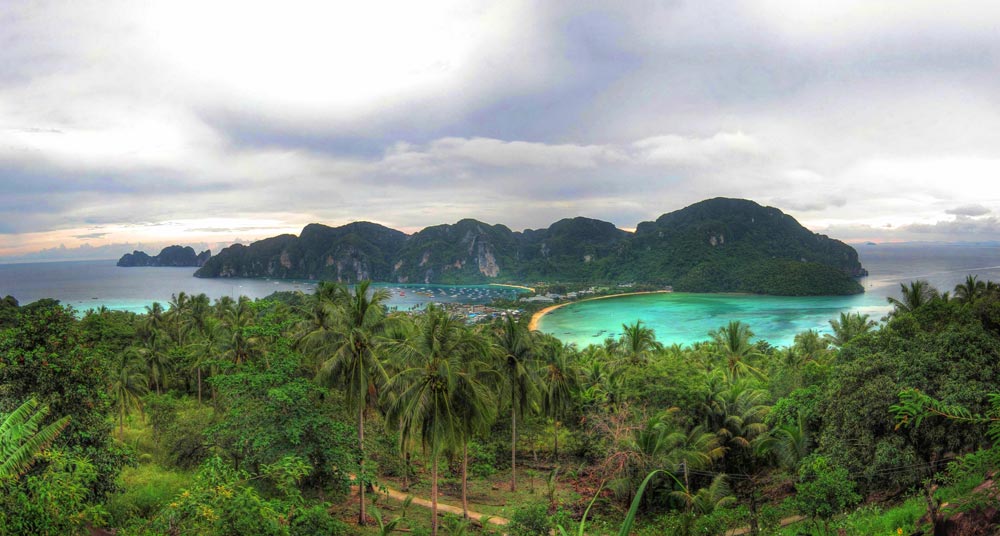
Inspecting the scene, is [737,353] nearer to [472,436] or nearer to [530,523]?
[472,436]

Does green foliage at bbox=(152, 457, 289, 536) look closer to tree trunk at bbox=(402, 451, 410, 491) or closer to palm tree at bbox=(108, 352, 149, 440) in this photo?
tree trunk at bbox=(402, 451, 410, 491)

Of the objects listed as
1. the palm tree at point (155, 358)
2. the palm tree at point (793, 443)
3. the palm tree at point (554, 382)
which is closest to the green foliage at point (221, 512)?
the palm tree at point (554, 382)

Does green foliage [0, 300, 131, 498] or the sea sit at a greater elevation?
green foliage [0, 300, 131, 498]

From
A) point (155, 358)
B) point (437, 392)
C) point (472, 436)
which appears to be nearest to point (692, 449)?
point (472, 436)

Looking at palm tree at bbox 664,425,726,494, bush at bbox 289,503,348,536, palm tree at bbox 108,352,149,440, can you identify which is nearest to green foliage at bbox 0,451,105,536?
bush at bbox 289,503,348,536

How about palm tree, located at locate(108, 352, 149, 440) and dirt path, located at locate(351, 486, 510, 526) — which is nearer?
dirt path, located at locate(351, 486, 510, 526)
